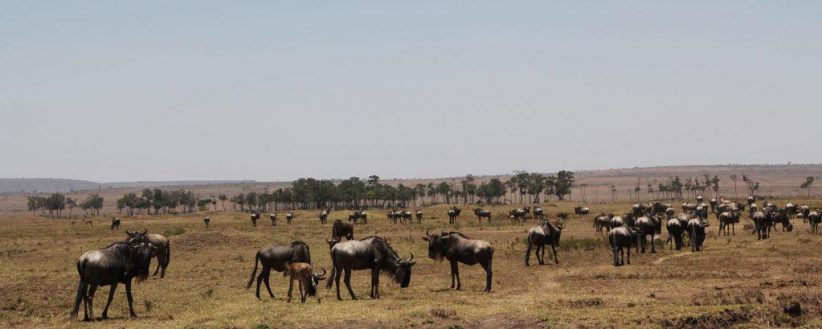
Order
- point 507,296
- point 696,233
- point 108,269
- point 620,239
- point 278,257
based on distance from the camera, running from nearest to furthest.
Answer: point 108,269, point 507,296, point 278,257, point 620,239, point 696,233

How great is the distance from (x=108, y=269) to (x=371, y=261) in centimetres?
826

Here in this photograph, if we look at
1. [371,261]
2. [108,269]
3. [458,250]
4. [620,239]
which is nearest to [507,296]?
[458,250]

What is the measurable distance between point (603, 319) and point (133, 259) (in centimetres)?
1342

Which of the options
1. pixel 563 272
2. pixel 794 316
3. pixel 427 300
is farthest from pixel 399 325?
pixel 563 272

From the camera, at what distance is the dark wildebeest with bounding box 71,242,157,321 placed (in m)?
19.9

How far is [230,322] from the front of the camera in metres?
19.5

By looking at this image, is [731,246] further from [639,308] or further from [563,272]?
[639,308]

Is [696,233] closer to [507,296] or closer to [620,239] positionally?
[620,239]

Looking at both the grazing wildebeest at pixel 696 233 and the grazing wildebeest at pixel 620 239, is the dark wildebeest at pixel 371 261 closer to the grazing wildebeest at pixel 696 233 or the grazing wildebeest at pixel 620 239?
the grazing wildebeest at pixel 620 239

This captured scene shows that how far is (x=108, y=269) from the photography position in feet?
66.2

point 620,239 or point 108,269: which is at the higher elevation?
point 108,269

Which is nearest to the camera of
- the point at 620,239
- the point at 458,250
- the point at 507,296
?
the point at 507,296

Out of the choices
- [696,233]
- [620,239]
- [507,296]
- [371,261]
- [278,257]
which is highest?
[278,257]

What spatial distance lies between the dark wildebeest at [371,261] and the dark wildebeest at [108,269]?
6.06 m
